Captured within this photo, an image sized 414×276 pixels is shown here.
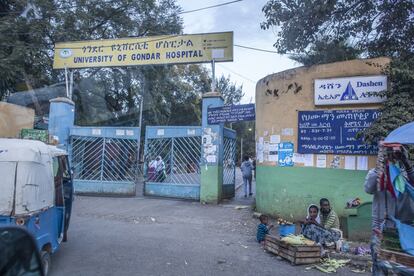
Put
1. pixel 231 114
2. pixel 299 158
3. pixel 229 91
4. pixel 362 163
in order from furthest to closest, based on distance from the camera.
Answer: pixel 229 91 → pixel 231 114 → pixel 299 158 → pixel 362 163

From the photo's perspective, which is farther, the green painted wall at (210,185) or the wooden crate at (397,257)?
the green painted wall at (210,185)

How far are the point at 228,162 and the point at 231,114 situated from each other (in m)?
2.37

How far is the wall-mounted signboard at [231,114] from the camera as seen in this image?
11898 millimetres

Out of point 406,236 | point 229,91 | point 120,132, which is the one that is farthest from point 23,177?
point 229,91

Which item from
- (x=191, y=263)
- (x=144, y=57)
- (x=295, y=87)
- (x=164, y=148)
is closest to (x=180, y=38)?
(x=144, y=57)

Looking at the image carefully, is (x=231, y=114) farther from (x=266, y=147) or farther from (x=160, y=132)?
(x=160, y=132)

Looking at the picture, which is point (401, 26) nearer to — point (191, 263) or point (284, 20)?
point (284, 20)

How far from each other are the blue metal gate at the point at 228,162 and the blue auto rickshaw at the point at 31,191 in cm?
788

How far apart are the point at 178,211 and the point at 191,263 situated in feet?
15.9

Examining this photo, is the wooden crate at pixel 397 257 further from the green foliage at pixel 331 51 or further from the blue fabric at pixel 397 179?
the green foliage at pixel 331 51

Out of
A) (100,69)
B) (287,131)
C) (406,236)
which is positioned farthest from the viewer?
(100,69)

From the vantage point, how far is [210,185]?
12.7m

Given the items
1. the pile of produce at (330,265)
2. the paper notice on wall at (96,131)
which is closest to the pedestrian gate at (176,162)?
the paper notice on wall at (96,131)

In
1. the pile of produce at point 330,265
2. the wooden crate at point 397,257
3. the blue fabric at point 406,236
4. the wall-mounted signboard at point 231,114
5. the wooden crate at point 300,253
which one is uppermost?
the wall-mounted signboard at point 231,114
